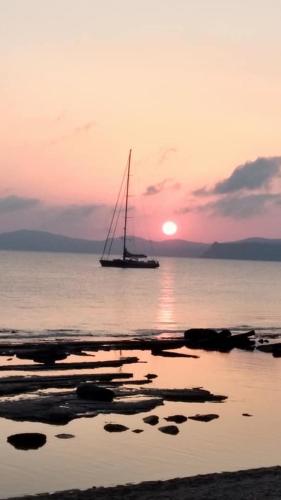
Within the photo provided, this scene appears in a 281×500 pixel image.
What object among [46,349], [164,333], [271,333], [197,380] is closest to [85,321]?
[164,333]

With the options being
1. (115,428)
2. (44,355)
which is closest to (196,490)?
(115,428)

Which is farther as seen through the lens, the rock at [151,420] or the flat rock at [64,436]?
the rock at [151,420]

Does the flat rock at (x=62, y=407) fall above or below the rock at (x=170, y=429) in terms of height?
above

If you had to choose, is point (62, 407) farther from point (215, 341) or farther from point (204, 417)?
point (215, 341)

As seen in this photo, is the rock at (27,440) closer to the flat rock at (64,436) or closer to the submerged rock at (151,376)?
the flat rock at (64,436)

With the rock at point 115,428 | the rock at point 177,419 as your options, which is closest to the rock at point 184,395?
the rock at point 177,419

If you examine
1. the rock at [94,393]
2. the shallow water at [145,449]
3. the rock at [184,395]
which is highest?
the rock at [94,393]

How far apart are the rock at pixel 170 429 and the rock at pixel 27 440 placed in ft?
15.4

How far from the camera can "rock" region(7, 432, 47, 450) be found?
23.3 meters

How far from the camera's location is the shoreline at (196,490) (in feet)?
56.0

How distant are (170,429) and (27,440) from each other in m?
5.41

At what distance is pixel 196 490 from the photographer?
696 inches

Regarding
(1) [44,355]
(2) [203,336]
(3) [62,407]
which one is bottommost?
(3) [62,407]

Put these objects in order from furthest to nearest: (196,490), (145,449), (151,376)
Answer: (151,376)
(145,449)
(196,490)
